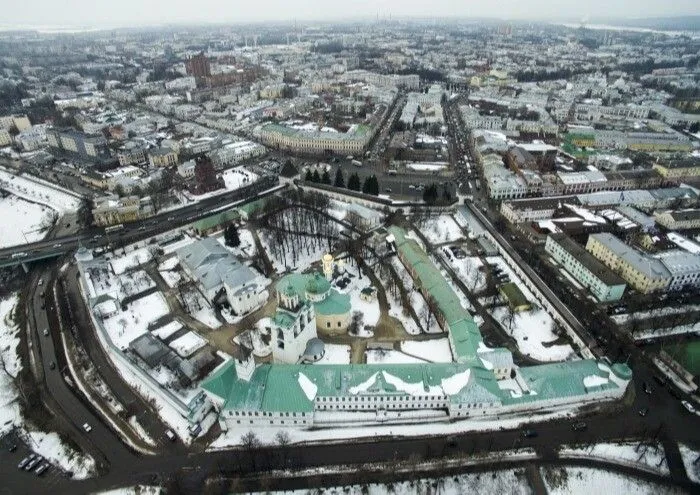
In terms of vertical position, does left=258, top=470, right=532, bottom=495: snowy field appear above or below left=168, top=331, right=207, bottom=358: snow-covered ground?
below

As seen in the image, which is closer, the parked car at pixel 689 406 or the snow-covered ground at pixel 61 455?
the snow-covered ground at pixel 61 455

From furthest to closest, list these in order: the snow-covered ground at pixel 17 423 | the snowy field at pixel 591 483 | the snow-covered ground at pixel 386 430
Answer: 1. the snow-covered ground at pixel 386 430
2. the snow-covered ground at pixel 17 423
3. the snowy field at pixel 591 483

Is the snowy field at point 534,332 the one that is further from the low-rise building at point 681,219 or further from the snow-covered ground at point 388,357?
the low-rise building at point 681,219

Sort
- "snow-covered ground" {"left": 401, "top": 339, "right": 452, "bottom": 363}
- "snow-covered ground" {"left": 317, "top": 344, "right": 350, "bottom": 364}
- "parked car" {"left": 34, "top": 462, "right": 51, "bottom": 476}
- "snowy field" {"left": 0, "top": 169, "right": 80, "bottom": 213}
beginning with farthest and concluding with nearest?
"snowy field" {"left": 0, "top": 169, "right": 80, "bottom": 213} → "snow-covered ground" {"left": 401, "top": 339, "right": 452, "bottom": 363} → "snow-covered ground" {"left": 317, "top": 344, "right": 350, "bottom": 364} → "parked car" {"left": 34, "top": 462, "right": 51, "bottom": 476}

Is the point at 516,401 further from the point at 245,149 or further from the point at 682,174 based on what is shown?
the point at 245,149

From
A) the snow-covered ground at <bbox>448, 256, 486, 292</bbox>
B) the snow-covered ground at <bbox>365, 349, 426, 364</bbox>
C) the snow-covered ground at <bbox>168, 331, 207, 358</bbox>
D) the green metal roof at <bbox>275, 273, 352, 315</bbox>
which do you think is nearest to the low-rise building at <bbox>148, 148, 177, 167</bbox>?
the snow-covered ground at <bbox>168, 331, 207, 358</bbox>

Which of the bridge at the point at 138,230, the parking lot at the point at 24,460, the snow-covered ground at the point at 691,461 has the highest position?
the bridge at the point at 138,230

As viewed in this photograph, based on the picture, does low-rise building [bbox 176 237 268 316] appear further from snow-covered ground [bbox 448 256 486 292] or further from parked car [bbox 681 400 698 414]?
parked car [bbox 681 400 698 414]

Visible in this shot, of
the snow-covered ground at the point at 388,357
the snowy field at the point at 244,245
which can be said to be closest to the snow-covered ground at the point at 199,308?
the snowy field at the point at 244,245
